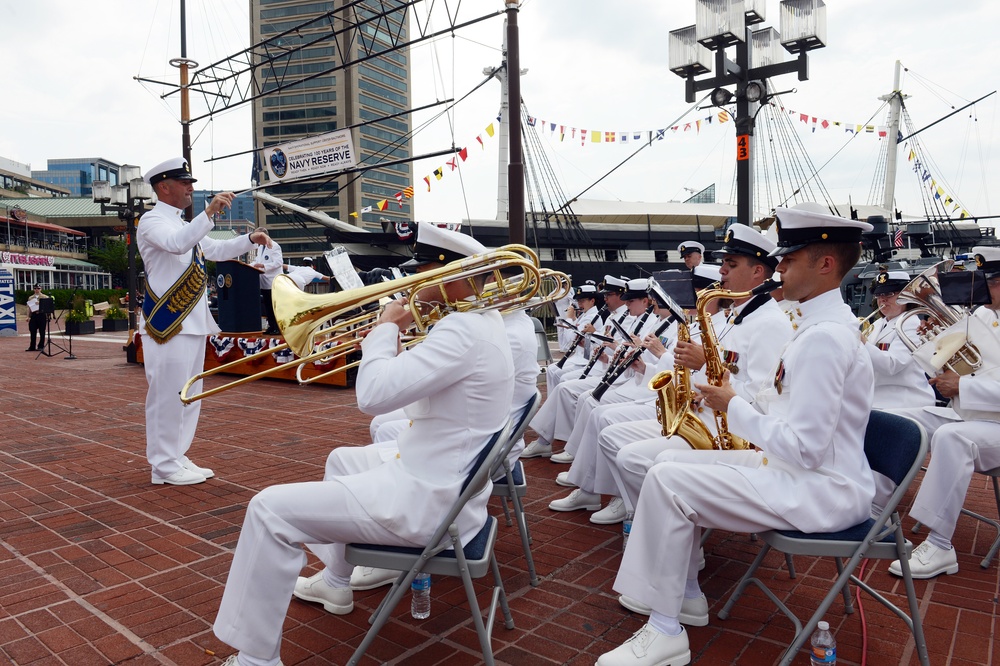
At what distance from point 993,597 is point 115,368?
1292 cm

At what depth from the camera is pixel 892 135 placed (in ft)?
126

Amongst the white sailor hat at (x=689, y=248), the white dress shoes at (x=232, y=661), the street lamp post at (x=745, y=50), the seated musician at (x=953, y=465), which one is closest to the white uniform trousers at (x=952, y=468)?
the seated musician at (x=953, y=465)

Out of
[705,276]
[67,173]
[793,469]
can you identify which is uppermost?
[67,173]

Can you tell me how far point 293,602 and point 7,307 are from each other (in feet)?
75.9

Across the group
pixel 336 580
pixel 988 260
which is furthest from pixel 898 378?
pixel 336 580

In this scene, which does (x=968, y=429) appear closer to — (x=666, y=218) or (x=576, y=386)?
(x=576, y=386)

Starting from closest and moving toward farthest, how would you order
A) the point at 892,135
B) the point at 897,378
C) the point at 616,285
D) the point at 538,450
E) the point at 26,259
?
the point at 897,378
the point at 538,450
the point at 616,285
the point at 892,135
the point at 26,259

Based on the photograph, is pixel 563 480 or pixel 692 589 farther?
pixel 563 480

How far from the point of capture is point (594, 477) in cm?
404

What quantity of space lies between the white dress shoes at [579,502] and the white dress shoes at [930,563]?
163 centimetres

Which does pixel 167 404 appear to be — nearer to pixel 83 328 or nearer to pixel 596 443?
pixel 596 443

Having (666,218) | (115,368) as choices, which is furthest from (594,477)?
(666,218)

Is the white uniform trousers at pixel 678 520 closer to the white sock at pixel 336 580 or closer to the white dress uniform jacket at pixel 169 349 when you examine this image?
the white sock at pixel 336 580

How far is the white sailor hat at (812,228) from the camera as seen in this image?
2.31 meters
